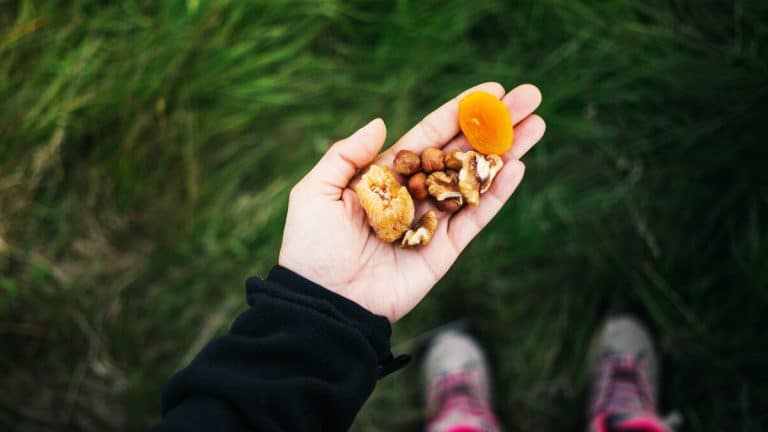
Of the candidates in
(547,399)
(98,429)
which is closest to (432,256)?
(547,399)

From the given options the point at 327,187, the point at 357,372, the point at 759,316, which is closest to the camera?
the point at 357,372

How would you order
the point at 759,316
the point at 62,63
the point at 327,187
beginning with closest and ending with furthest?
the point at 327,187, the point at 759,316, the point at 62,63

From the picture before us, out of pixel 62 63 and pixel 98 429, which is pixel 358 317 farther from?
pixel 62 63

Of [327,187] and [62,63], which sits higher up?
[62,63]

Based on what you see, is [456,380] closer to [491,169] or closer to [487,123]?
[491,169]

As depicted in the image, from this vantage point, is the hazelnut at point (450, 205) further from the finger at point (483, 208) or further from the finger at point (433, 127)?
the finger at point (433, 127)

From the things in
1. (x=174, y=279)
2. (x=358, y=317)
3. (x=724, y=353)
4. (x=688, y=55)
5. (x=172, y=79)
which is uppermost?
(x=172, y=79)

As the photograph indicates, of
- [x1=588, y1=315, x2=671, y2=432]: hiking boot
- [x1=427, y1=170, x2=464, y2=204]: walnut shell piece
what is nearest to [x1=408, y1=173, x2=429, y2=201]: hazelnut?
[x1=427, y1=170, x2=464, y2=204]: walnut shell piece
